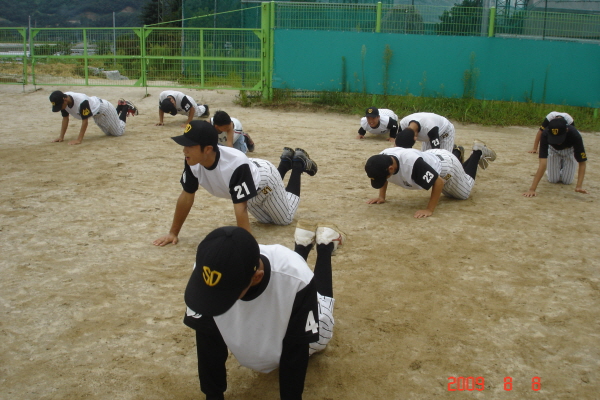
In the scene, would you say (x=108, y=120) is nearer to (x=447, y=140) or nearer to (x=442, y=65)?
(x=447, y=140)

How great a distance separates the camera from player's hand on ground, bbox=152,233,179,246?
4.95 metres

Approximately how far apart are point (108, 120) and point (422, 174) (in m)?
6.42

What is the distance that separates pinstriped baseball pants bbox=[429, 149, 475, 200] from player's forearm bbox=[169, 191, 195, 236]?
301 cm

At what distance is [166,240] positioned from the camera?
497 cm

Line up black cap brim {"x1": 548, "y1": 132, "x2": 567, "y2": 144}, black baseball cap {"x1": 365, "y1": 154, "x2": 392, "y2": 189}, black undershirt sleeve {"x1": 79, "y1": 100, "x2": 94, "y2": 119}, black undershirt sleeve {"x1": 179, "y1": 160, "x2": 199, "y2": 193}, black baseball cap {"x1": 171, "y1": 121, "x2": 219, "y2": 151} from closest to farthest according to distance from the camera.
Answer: black baseball cap {"x1": 171, "y1": 121, "x2": 219, "y2": 151} → black undershirt sleeve {"x1": 179, "y1": 160, "x2": 199, "y2": 193} → black baseball cap {"x1": 365, "y1": 154, "x2": 392, "y2": 189} → black cap brim {"x1": 548, "y1": 132, "x2": 567, "y2": 144} → black undershirt sleeve {"x1": 79, "y1": 100, "x2": 94, "y2": 119}

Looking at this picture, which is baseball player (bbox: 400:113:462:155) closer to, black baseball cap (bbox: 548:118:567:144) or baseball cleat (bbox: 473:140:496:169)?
baseball cleat (bbox: 473:140:496:169)

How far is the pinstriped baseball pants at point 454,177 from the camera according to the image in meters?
6.32

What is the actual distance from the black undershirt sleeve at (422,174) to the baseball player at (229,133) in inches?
126

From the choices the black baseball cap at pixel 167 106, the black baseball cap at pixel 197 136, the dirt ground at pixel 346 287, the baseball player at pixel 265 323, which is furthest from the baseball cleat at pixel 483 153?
the black baseball cap at pixel 167 106

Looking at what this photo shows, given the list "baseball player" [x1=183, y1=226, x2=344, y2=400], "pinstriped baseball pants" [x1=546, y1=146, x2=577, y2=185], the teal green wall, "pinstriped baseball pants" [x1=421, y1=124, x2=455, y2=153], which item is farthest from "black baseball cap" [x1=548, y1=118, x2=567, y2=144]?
the teal green wall

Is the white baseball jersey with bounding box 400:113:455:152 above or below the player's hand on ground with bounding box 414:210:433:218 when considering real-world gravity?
above

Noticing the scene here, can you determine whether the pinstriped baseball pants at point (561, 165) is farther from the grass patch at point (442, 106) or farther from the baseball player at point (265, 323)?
the baseball player at point (265, 323)
